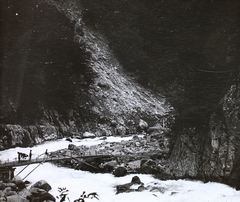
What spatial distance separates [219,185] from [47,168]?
10.8m

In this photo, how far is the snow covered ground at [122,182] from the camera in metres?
13.4

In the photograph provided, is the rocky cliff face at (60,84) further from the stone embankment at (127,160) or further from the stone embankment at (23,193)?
the stone embankment at (23,193)

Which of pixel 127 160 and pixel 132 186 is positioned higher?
pixel 127 160

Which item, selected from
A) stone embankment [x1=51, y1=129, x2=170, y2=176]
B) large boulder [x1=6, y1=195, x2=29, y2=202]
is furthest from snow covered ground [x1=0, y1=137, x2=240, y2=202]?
large boulder [x1=6, y1=195, x2=29, y2=202]

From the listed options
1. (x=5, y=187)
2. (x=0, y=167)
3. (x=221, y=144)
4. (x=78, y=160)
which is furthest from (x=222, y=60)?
(x=0, y=167)

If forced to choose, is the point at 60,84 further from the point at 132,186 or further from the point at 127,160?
the point at 132,186

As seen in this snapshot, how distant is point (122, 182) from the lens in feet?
54.3

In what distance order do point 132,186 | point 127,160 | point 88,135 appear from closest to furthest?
point 132,186 → point 127,160 → point 88,135

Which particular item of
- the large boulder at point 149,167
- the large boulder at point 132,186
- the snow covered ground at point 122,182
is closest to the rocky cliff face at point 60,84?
the snow covered ground at point 122,182

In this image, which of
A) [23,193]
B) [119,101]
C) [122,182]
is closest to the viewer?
[23,193]

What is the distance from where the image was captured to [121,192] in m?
14.6

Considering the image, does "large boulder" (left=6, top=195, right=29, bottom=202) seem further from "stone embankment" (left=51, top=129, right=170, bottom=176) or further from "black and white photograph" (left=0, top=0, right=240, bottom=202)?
"stone embankment" (left=51, top=129, right=170, bottom=176)

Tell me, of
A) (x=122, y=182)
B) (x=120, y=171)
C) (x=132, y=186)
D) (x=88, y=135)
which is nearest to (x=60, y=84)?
(x=88, y=135)

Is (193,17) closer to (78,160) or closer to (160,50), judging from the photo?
(78,160)
